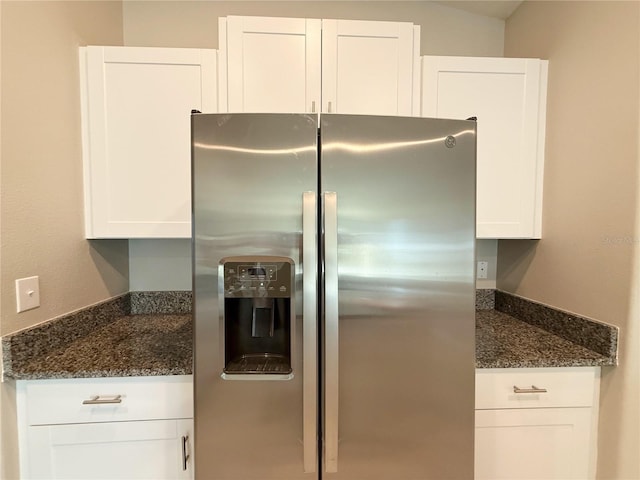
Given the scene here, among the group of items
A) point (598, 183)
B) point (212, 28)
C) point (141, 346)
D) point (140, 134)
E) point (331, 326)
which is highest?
point (212, 28)

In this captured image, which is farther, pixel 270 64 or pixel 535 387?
pixel 270 64

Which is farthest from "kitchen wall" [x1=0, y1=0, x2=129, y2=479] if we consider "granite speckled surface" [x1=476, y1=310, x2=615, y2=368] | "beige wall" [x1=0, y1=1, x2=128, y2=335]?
"granite speckled surface" [x1=476, y1=310, x2=615, y2=368]

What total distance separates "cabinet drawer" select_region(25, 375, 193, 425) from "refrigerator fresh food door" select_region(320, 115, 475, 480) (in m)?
0.56

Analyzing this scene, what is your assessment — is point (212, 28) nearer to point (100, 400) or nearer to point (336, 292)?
point (336, 292)

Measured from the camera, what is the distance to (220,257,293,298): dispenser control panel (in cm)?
93

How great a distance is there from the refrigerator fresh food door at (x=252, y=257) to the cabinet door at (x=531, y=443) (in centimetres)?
71

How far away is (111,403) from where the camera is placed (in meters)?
1.10

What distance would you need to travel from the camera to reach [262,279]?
3.05 ft

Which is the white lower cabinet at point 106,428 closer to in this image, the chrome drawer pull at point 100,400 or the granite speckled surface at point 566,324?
the chrome drawer pull at point 100,400

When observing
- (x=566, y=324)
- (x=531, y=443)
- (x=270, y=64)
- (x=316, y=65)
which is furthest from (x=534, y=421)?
(x=270, y=64)

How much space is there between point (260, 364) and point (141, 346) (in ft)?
2.00

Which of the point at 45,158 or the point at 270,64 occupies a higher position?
the point at 270,64

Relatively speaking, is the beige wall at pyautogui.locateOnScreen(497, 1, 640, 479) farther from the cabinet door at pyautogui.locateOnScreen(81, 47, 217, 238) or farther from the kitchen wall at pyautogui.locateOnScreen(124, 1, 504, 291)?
the cabinet door at pyautogui.locateOnScreen(81, 47, 217, 238)

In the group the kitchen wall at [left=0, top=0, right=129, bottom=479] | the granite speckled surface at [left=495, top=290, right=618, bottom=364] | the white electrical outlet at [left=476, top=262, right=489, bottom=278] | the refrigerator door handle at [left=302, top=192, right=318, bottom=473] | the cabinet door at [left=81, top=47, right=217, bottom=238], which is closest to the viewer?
the refrigerator door handle at [left=302, top=192, right=318, bottom=473]
